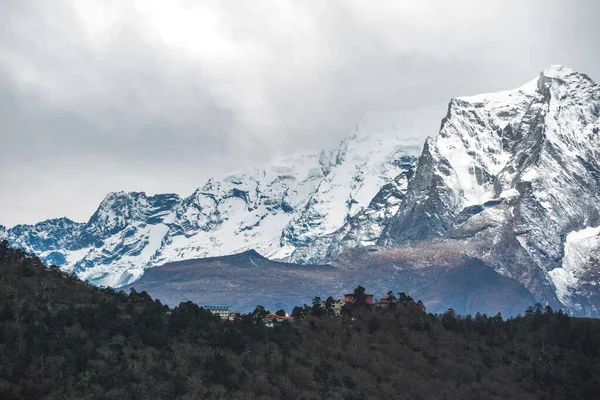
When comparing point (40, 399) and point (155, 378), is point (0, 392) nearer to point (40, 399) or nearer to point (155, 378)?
point (40, 399)

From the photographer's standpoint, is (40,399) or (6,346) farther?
(6,346)

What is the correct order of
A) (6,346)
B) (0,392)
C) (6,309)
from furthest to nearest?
(6,309) → (6,346) → (0,392)

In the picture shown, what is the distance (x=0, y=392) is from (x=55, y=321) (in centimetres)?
3534

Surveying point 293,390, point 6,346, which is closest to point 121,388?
point 6,346

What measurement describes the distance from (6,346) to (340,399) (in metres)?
61.5

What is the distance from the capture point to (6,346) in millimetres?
174875

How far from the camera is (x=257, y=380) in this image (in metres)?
196

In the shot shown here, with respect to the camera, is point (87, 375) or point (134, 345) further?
point (134, 345)

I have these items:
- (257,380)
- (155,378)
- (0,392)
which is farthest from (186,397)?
(0,392)

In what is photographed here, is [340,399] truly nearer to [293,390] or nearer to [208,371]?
[293,390]

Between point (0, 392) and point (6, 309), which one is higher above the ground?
point (6, 309)

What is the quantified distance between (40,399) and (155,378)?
24.9 meters

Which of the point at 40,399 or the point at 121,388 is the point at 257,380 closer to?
the point at 121,388

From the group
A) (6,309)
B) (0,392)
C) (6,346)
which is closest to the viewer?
(0,392)
